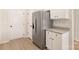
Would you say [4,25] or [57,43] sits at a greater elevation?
[4,25]

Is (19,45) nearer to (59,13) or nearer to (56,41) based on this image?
(56,41)

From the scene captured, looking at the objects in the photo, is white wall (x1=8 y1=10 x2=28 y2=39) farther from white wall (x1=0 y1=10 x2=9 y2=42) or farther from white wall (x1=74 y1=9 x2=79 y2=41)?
white wall (x1=74 y1=9 x2=79 y2=41)

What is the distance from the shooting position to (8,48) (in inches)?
56.9

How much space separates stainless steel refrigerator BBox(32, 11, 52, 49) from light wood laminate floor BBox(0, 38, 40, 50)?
69 mm

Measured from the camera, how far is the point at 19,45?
1.46 metres

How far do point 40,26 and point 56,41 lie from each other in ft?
0.94

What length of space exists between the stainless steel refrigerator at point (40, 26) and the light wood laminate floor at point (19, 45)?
7 centimetres

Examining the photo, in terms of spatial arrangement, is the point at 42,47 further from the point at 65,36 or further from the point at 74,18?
the point at 74,18

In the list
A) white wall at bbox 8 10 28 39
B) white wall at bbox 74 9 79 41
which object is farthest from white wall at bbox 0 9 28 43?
white wall at bbox 74 9 79 41

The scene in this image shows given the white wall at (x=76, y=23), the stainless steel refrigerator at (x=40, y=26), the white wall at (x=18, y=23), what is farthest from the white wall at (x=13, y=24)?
the white wall at (x=76, y=23)

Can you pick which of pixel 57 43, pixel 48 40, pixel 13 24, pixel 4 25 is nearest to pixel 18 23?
pixel 13 24
